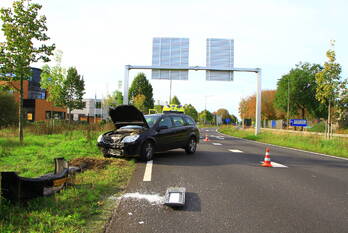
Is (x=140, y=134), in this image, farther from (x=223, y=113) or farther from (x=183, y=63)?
(x=223, y=113)

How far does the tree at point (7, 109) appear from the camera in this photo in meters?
24.7

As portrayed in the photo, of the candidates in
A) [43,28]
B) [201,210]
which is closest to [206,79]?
[43,28]

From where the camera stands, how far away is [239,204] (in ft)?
13.8

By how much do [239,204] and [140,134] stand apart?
14.4 feet

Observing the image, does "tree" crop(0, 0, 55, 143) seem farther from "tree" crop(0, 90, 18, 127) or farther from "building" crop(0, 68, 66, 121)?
"building" crop(0, 68, 66, 121)

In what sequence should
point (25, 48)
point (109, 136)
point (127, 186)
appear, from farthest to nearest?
point (25, 48) → point (109, 136) → point (127, 186)

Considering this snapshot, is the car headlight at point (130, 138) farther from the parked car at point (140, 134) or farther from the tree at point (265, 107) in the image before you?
the tree at point (265, 107)

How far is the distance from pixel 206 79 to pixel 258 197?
19978 millimetres

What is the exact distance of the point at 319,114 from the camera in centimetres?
4572

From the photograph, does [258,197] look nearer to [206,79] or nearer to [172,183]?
[172,183]

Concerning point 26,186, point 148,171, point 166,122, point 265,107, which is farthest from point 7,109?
point 265,107

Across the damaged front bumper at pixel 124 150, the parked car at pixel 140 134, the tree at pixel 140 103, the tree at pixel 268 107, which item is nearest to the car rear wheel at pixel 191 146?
the parked car at pixel 140 134

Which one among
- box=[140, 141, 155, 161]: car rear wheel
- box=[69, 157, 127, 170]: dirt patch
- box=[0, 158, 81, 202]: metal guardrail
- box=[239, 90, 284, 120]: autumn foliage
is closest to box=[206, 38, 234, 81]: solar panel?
box=[140, 141, 155, 161]: car rear wheel

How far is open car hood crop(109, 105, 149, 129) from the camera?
27.5 ft
